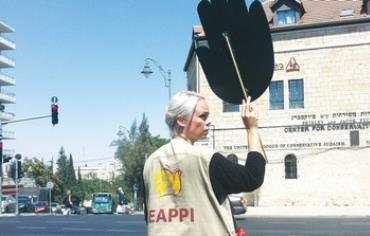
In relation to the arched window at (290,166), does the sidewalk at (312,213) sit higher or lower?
lower

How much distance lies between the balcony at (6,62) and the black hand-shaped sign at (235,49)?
79.6 m

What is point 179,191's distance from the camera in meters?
2.59

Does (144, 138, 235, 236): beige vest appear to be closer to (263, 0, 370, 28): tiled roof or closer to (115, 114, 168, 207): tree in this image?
(263, 0, 370, 28): tiled roof

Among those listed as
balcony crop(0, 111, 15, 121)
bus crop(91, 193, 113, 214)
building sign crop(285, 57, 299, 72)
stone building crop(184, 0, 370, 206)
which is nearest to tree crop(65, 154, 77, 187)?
balcony crop(0, 111, 15, 121)

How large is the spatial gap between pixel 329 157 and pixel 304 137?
6.23 feet

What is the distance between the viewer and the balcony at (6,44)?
80.1 metres

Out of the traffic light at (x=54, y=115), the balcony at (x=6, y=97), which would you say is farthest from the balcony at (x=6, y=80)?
the traffic light at (x=54, y=115)

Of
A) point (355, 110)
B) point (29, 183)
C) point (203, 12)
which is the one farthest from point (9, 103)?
point (203, 12)

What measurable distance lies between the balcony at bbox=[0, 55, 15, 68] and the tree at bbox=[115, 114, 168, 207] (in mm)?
30160

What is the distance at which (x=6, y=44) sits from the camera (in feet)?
266

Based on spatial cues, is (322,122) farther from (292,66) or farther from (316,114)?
(292,66)

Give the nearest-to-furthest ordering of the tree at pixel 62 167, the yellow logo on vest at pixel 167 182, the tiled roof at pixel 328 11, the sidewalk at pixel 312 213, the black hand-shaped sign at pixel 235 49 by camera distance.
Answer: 1. the yellow logo on vest at pixel 167 182
2. the black hand-shaped sign at pixel 235 49
3. the sidewalk at pixel 312 213
4. the tiled roof at pixel 328 11
5. the tree at pixel 62 167

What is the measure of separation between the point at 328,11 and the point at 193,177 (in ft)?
119

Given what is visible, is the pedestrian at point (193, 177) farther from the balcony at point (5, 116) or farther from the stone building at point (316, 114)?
the balcony at point (5, 116)
